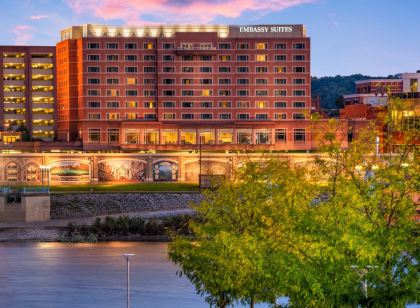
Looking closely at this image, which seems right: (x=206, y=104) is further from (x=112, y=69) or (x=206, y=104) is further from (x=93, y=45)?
(x=93, y=45)

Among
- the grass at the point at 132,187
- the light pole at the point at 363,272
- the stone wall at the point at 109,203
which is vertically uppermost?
the light pole at the point at 363,272

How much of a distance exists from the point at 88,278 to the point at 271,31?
4841 inches

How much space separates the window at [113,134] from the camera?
6934 inches

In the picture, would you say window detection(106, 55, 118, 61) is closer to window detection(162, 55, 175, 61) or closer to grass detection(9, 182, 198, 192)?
window detection(162, 55, 175, 61)

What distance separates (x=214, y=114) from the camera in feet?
582

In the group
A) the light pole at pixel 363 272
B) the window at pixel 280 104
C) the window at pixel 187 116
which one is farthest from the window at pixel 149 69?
the light pole at pixel 363 272

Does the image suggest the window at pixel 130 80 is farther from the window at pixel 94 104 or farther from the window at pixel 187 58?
the window at pixel 187 58

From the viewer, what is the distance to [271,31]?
177750 millimetres

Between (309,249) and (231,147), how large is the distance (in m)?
143

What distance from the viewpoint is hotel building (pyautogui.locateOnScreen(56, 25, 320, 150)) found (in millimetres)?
174875

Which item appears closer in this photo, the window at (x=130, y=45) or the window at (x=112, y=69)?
the window at (x=112, y=69)

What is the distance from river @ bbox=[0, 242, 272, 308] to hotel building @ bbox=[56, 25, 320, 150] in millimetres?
93508

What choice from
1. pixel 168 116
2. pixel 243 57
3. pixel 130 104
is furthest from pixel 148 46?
pixel 243 57

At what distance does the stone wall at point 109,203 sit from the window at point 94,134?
65.6 meters
